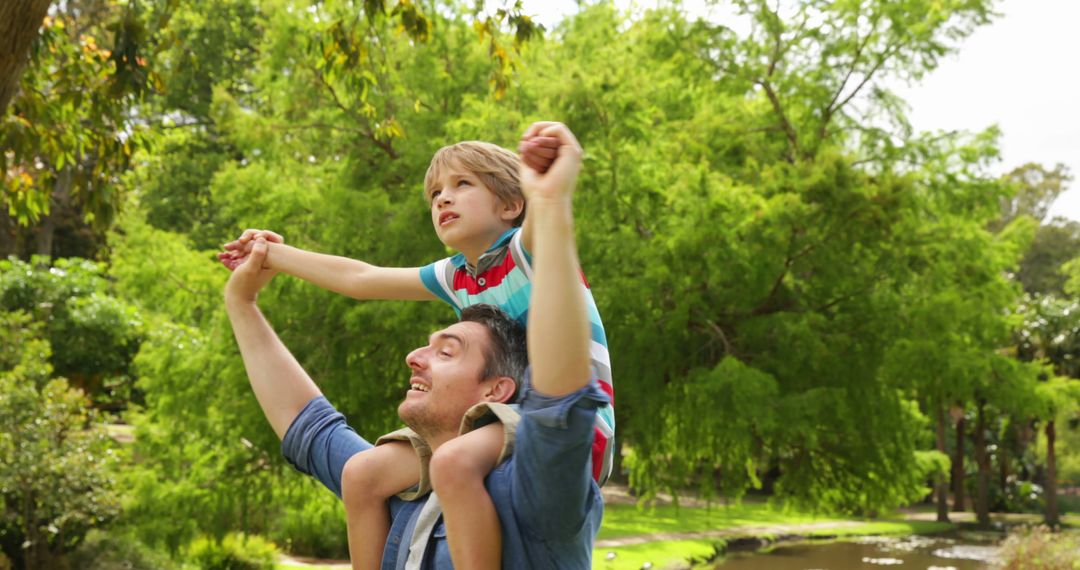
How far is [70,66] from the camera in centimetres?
648

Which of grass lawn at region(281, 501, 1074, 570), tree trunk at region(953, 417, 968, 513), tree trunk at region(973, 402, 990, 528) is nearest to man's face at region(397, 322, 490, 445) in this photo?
grass lawn at region(281, 501, 1074, 570)

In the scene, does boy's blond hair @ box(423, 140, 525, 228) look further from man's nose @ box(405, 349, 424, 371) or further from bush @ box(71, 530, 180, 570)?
bush @ box(71, 530, 180, 570)

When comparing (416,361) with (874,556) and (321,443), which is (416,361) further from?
(874,556)

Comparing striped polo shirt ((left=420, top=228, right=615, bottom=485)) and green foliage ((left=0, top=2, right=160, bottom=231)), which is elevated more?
green foliage ((left=0, top=2, right=160, bottom=231))

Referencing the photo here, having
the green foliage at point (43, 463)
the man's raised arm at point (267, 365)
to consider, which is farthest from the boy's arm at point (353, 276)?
the green foliage at point (43, 463)

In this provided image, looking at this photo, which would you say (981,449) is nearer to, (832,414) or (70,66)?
(832,414)

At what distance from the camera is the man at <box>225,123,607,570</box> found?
1.06 meters

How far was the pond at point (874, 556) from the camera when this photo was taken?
2002 cm

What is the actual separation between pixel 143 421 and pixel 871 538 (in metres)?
17.3

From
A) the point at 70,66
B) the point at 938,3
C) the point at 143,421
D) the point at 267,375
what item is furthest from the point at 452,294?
the point at 143,421

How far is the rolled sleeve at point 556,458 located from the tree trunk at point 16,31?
3203 millimetres

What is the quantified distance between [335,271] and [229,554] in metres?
12.7

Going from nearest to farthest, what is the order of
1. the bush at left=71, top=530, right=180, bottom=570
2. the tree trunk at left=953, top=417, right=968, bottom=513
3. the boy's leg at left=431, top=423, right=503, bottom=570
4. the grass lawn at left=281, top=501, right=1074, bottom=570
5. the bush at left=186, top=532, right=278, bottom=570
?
the boy's leg at left=431, top=423, right=503, bottom=570
the bush at left=71, top=530, right=180, bottom=570
the bush at left=186, top=532, right=278, bottom=570
the grass lawn at left=281, top=501, right=1074, bottom=570
the tree trunk at left=953, top=417, right=968, bottom=513

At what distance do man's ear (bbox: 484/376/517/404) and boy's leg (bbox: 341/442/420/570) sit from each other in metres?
0.15
